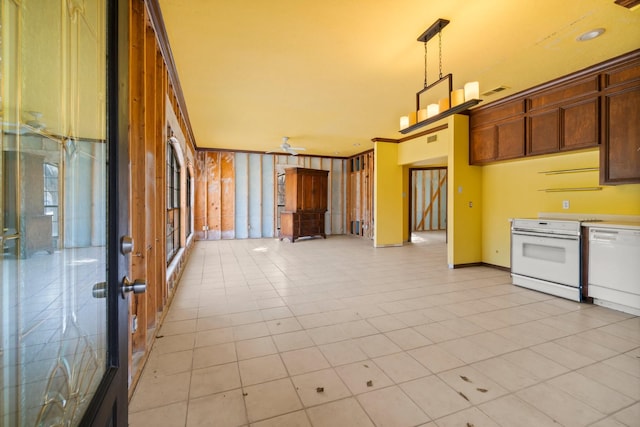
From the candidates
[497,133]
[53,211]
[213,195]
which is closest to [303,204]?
[213,195]

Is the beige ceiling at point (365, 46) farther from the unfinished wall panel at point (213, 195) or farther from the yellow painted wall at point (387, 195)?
the unfinished wall panel at point (213, 195)

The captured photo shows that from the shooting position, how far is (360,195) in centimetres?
950

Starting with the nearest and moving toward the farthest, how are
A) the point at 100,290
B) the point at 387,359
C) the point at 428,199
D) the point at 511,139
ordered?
the point at 100,290 < the point at 387,359 < the point at 511,139 < the point at 428,199

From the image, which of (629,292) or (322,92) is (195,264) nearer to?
(322,92)

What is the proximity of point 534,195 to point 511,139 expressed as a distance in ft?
3.27

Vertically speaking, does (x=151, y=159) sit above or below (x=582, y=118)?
below

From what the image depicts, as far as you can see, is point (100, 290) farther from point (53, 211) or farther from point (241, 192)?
point (241, 192)

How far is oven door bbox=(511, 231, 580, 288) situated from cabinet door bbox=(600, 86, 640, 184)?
840mm

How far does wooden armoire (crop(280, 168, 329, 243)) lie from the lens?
8.66 meters

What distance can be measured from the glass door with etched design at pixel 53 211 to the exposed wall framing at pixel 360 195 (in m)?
7.98

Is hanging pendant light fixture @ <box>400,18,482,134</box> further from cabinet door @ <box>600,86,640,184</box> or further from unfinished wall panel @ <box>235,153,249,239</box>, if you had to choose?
unfinished wall panel @ <box>235,153,249,239</box>

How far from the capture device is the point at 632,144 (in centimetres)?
317

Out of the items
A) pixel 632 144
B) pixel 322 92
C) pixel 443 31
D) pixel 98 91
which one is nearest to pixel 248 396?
pixel 98 91

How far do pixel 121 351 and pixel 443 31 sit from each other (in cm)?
346
